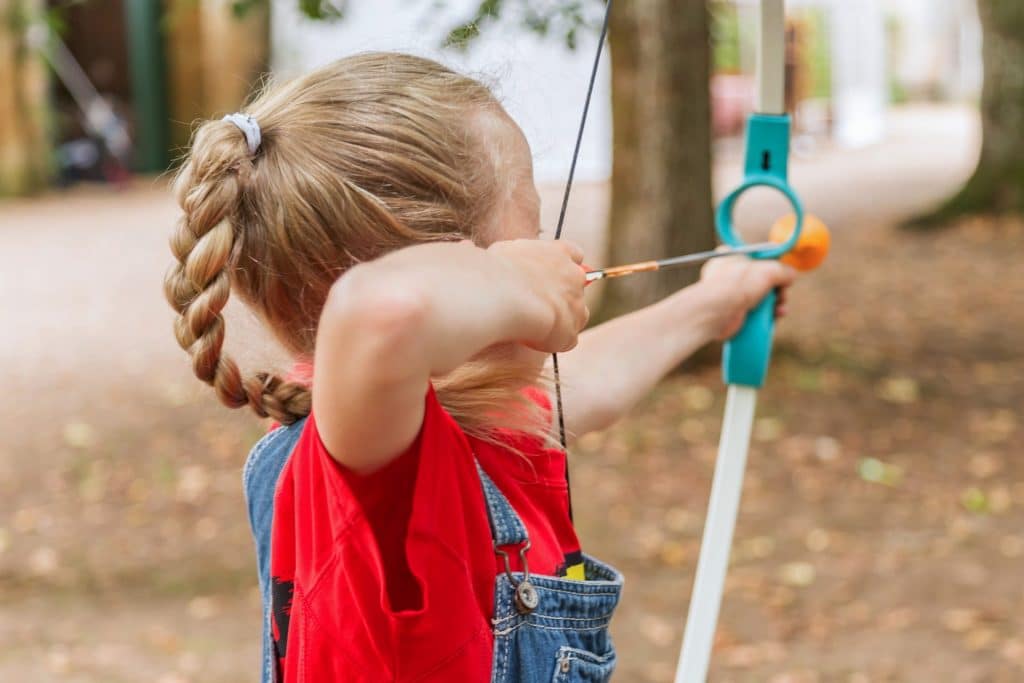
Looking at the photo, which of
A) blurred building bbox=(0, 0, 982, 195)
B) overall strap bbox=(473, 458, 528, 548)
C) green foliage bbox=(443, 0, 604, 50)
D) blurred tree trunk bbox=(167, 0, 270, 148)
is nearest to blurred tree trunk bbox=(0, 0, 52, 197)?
blurred building bbox=(0, 0, 982, 195)

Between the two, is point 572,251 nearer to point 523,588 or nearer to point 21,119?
point 523,588

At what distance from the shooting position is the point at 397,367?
962mm

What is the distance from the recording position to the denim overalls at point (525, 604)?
1262mm

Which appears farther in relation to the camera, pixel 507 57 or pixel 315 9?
pixel 315 9

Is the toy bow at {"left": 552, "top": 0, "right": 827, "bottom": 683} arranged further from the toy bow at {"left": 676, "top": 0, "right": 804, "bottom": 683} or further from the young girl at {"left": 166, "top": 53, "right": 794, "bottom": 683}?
the young girl at {"left": 166, "top": 53, "right": 794, "bottom": 683}

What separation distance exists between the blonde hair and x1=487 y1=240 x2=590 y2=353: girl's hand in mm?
137

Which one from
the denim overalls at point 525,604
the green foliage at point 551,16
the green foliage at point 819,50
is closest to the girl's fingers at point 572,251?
the denim overalls at point 525,604

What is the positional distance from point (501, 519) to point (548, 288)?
0.91 ft

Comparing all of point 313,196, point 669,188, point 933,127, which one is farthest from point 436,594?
point 933,127

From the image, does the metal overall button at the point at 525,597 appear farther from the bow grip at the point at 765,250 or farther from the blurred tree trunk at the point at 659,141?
the blurred tree trunk at the point at 659,141

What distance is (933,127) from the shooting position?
2188 centimetres

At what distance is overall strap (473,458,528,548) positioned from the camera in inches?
49.4

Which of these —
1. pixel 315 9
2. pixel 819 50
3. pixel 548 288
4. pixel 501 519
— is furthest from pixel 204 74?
pixel 548 288

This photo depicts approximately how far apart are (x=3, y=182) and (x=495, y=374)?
47.8 ft
